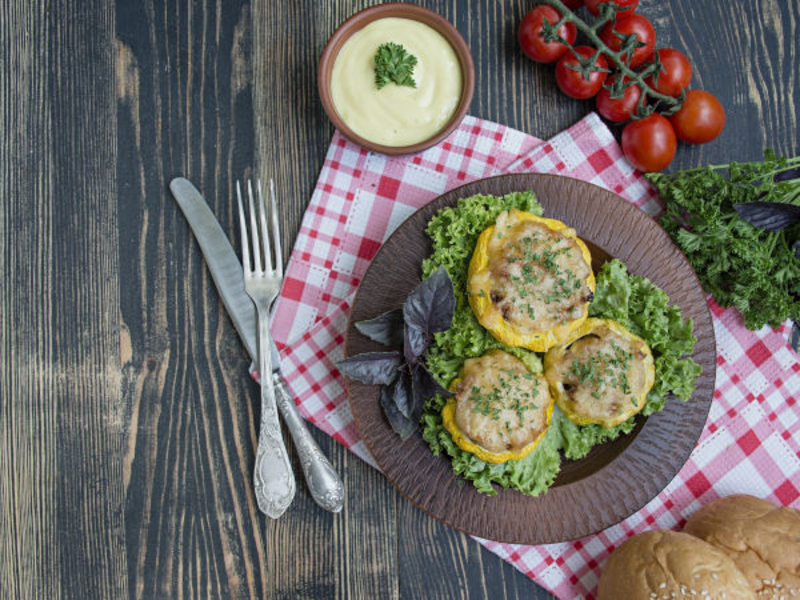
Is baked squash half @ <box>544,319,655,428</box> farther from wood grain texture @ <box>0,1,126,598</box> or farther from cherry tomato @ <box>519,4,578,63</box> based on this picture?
wood grain texture @ <box>0,1,126,598</box>

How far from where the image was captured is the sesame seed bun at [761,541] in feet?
8.29

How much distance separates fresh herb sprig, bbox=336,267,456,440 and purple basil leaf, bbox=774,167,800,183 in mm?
1550

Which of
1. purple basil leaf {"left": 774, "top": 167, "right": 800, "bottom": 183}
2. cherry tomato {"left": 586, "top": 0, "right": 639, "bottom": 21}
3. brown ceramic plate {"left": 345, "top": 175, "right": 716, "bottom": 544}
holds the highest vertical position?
cherry tomato {"left": 586, "top": 0, "right": 639, "bottom": 21}

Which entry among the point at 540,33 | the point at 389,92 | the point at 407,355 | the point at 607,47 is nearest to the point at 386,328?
the point at 407,355

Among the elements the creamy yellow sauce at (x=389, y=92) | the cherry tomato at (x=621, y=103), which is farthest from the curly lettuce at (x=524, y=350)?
the cherry tomato at (x=621, y=103)

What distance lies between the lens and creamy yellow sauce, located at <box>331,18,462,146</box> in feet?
8.75

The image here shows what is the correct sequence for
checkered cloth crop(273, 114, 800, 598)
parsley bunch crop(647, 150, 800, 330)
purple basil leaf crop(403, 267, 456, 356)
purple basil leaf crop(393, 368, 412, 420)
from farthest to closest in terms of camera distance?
checkered cloth crop(273, 114, 800, 598), parsley bunch crop(647, 150, 800, 330), purple basil leaf crop(393, 368, 412, 420), purple basil leaf crop(403, 267, 456, 356)

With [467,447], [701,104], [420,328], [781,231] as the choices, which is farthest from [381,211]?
[781,231]

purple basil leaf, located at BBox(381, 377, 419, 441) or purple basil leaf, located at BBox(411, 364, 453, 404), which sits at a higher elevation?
purple basil leaf, located at BBox(411, 364, 453, 404)

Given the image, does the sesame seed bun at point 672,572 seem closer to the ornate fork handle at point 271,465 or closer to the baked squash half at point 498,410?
the baked squash half at point 498,410

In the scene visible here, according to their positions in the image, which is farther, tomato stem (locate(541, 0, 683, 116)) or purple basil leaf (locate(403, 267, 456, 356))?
tomato stem (locate(541, 0, 683, 116))

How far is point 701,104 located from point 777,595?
2012 millimetres

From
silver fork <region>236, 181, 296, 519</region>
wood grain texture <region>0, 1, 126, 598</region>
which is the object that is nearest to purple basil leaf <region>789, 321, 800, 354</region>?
silver fork <region>236, 181, 296, 519</region>

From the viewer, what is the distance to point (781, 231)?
2652 mm
